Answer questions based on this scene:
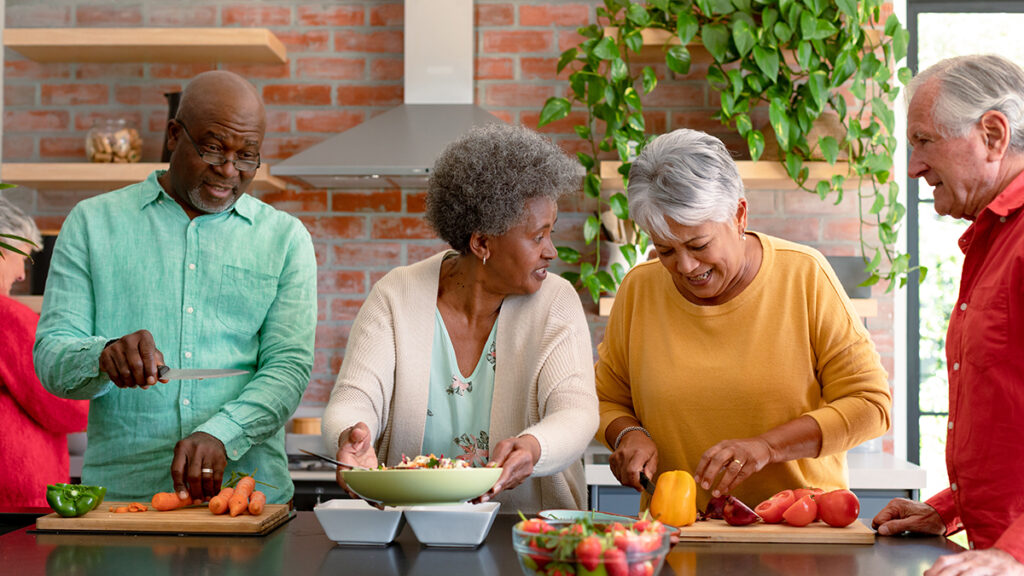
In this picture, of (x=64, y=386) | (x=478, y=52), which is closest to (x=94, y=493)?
(x=64, y=386)

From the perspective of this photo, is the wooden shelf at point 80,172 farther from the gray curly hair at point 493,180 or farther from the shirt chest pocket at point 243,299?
the gray curly hair at point 493,180

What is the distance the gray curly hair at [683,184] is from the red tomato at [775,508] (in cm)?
51

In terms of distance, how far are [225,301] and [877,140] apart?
231 cm

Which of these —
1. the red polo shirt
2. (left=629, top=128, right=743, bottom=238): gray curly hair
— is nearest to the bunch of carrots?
(left=629, top=128, right=743, bottom=238): gray curly hair

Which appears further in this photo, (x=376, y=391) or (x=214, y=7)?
(x=214, y=7)

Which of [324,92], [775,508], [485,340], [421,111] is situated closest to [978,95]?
[775,508]

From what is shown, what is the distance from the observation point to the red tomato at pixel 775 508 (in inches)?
65.9

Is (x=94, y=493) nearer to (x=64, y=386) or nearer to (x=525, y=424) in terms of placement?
(x=64, y=386)

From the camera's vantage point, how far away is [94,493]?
174cm

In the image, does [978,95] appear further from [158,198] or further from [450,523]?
[158,198]

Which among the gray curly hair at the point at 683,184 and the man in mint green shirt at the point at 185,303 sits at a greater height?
the gray curly hair at the point at 683,184

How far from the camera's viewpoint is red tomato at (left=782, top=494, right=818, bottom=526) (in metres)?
1.66

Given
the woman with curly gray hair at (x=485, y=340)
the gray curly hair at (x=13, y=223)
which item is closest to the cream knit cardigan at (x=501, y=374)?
the woman with curly gray hair at (x=485, y=340)

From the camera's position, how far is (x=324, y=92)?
147 inches
